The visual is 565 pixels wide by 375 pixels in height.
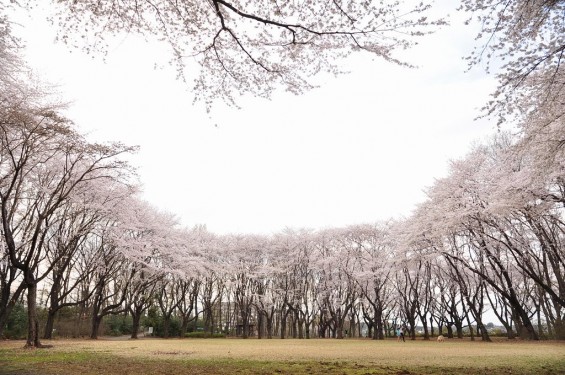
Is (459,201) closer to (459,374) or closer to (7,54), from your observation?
(459,374)

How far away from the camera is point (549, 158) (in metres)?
9.38

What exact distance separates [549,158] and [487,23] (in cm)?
522

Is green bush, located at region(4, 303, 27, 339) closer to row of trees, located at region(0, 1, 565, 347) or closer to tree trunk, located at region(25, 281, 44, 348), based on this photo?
row of trees, located at region(0, 1, 565, 347)

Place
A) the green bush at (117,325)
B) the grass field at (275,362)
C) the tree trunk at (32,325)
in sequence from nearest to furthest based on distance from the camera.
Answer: the grass field at (275,362) → the tree trunk at (32,325) → the green bush at (117,325)

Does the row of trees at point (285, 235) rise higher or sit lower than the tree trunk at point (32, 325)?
higher

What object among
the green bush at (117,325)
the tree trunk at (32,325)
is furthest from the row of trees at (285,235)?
the green bush at (117,325)

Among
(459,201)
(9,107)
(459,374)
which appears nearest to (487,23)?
(459,374)

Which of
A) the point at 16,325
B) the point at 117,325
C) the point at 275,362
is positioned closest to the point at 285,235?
the point at 117,325

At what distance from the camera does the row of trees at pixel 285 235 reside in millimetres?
8125

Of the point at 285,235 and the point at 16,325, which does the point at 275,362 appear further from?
the point at 285,235

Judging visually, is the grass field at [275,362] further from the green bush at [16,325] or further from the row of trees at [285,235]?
the green bush at [16,325]

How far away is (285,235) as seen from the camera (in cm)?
3931

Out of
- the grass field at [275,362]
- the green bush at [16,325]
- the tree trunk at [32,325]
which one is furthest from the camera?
the green bush at [16,325]

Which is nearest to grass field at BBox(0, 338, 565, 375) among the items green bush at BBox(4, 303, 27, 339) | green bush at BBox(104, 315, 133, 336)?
green bush at BBox(4, 303, 27, 339)
